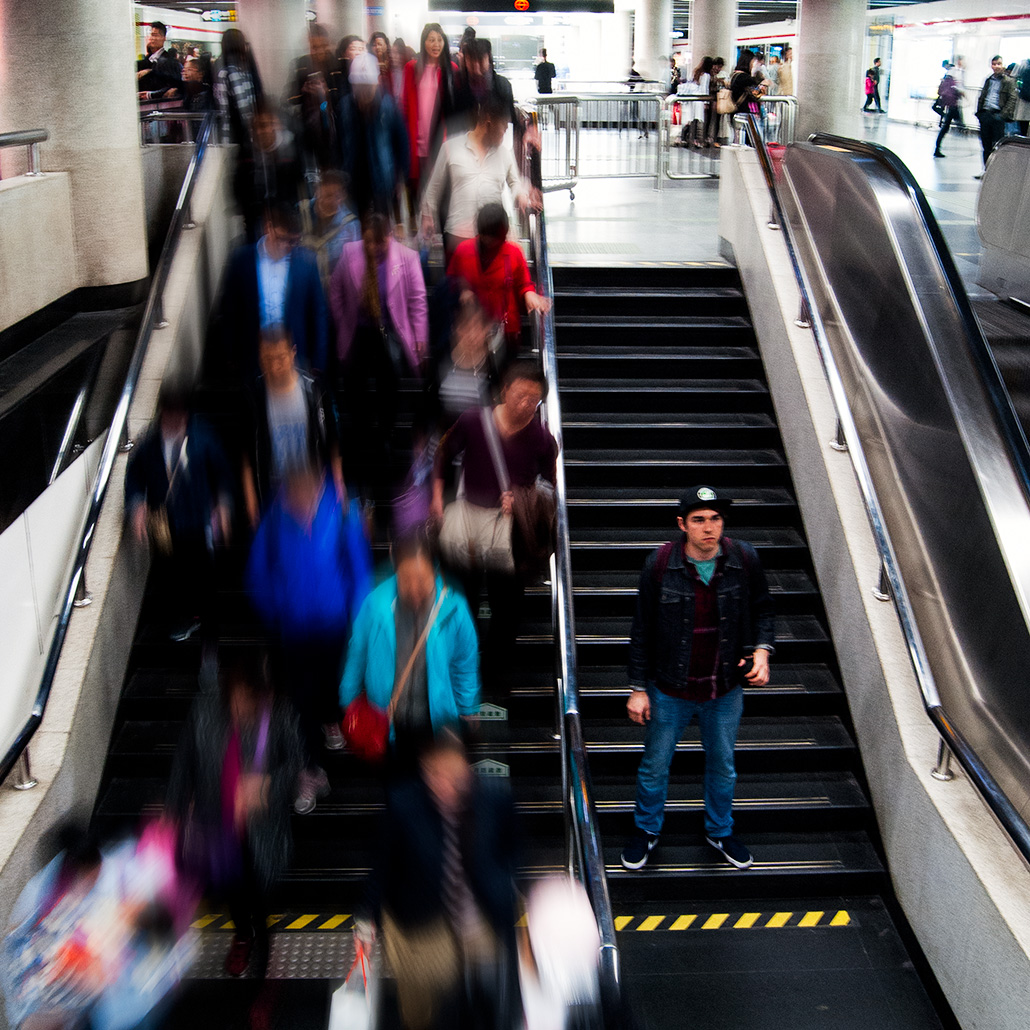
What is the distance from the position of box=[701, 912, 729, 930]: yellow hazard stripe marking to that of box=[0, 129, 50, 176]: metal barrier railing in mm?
5582

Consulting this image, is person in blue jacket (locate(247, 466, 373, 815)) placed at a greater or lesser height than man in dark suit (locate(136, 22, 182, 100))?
lesser

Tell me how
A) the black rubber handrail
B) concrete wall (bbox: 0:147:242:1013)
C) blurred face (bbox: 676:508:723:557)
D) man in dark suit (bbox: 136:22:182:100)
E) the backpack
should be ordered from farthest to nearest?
the backpack → man in dark suit (bbox: 136:22:182:100) → blurred face (bbox: 676:508:723:557) → concrete wall (bbox: 0:147:242:1013) → the black rubber handrail

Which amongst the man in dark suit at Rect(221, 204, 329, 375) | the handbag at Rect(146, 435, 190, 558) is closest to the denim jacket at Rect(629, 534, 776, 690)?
the handbag at Rect(146, 435, 190, 558)

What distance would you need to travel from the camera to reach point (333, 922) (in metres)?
4.72

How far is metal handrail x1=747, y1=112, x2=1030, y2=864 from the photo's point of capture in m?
3.78

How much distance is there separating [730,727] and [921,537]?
64.7 inches

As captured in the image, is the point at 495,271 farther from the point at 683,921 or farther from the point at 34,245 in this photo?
the point at 683,921

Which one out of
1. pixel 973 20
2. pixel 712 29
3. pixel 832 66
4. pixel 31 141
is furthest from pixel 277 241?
pixel 973 20

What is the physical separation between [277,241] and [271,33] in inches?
→ 373

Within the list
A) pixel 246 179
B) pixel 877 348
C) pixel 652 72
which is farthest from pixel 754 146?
pixel 652 72

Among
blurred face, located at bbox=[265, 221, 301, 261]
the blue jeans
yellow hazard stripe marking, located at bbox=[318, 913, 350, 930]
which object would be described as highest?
blurred face, located at bbox=[265, 221, 301, 261]

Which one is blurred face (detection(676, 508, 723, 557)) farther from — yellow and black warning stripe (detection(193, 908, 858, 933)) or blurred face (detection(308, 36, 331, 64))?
blurred face (detection(308, 36, 331, 64))

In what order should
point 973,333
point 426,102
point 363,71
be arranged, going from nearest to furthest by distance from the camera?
point 973,333 → point 363,71 → point 426,102

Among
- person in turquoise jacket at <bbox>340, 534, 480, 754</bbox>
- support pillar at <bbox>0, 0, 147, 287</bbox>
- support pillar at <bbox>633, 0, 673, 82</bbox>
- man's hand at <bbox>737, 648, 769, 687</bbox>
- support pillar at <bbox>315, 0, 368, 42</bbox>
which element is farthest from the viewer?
support pillar at <bbox>633, 0, 673, 82</bbox>
